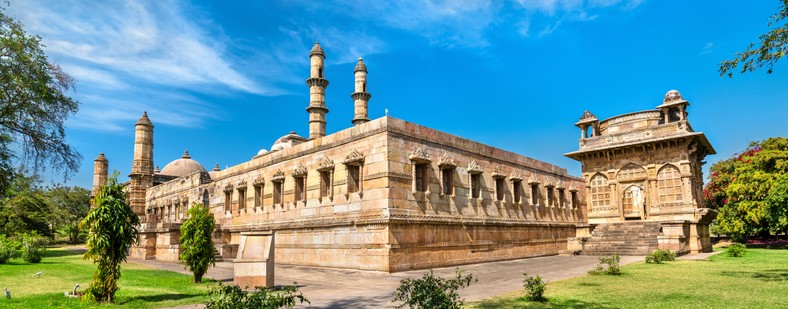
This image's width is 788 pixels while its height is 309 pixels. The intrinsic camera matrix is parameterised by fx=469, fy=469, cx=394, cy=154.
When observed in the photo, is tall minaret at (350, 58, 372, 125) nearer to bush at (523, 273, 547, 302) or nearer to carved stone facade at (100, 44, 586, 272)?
carved stone facade at (100, 44, 586, 272)

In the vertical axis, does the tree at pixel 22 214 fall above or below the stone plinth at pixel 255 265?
above

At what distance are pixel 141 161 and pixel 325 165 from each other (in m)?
21.5

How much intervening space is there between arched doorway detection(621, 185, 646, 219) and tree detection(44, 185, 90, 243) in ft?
158

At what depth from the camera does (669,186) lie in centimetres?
2634

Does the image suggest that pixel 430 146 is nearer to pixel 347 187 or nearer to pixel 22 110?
pixel 347 187

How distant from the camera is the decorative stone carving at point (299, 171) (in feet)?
→ 65.1

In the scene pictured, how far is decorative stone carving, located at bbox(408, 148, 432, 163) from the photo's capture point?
17062 millimetres

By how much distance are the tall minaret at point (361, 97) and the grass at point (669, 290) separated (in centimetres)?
2183

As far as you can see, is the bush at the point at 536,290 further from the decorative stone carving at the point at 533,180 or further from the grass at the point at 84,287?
the decorative stone carving at the point at 533,180

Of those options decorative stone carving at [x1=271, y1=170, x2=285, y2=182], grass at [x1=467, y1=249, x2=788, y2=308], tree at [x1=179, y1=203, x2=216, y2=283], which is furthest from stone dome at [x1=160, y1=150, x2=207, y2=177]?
grass at [x1=467, y1=249, x2=788, y2=308]

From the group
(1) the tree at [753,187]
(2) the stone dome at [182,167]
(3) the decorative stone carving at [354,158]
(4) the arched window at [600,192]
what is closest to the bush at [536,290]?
(3) the decorative stone carving at [354,158]

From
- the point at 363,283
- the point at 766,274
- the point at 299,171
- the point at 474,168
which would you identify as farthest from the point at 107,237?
the point at 766,274

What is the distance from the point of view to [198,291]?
10.9m

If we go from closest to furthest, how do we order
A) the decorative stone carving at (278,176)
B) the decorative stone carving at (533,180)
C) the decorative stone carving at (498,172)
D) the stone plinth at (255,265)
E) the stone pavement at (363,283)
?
the stone pavement at (363,283)
the stone plinth at (255,265)
the decorative stone carving at (278,176)
the decorative stone carving at (498,172)
the decorative stone carving at (533,180)
